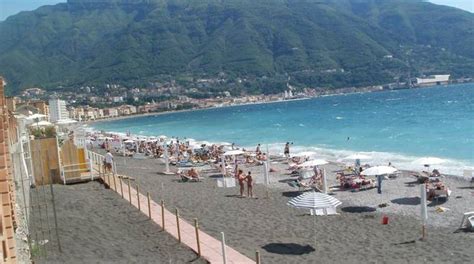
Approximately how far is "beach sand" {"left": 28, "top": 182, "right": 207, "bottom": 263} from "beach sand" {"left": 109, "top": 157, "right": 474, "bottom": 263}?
1.30 meters

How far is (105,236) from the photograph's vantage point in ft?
35.6

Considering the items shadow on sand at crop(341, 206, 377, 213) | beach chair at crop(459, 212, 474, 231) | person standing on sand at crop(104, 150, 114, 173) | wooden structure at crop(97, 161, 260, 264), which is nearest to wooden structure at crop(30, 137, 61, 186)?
wooden structure at crop(97, 161, 260, 264)

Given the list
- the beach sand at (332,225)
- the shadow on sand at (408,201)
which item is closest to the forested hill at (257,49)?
the beach sand at (332,225)

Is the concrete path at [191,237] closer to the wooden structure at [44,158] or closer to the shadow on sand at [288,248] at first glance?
the shadow on sand at [288,248]

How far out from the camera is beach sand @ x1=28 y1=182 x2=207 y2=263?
30.9 ft

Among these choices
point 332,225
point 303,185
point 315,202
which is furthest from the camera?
point 303,185

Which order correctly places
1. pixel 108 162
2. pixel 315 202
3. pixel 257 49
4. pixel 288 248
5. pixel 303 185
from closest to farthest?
pixel 288 248, pixel 315 202, pixel 108 162, pixel 303 185, pixel 257 49

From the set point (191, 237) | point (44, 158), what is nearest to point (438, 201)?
point (191, 237)

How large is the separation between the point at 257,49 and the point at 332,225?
16387 centimetres

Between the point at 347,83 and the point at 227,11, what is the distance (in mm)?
55816

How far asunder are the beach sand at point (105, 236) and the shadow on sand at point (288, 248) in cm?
180

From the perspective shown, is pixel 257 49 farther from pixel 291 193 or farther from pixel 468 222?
pixel 468 222

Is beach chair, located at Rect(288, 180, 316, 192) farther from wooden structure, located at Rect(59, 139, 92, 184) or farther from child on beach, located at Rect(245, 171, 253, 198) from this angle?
wooden structure, located at Rect(59, 139, 92, 184)

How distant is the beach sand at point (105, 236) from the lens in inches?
371
